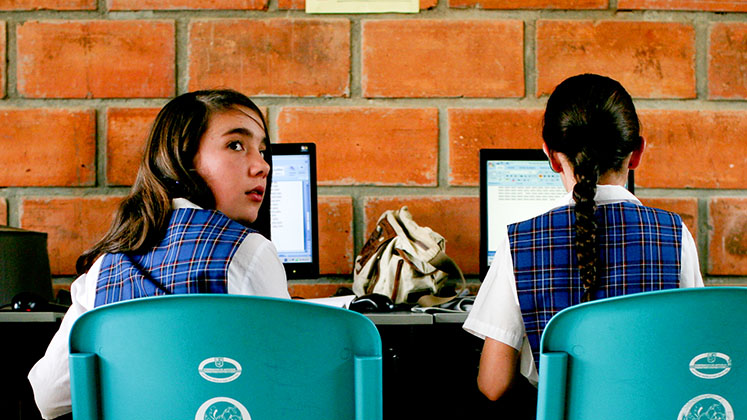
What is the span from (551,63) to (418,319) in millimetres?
936

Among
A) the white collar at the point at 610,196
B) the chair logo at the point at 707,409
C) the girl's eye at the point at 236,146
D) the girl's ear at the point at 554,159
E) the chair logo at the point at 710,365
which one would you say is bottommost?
the chair logo at the point at 707,409

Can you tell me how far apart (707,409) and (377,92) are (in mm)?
1275

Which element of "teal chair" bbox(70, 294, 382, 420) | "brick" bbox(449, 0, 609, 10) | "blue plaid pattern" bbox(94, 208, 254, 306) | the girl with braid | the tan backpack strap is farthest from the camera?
"brick" bbox(449, 0, 609, 10)

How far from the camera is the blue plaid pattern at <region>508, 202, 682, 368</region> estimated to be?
105 centimetres

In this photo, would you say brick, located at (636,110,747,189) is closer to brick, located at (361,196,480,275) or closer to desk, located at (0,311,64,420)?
brick, located at (361,196,480,275)

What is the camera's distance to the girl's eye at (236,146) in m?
1.18

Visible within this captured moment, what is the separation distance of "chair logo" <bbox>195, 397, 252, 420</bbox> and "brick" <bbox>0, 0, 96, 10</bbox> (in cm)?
151

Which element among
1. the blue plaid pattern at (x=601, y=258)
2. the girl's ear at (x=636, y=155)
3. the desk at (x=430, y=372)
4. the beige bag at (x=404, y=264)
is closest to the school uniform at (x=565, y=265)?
the blue plaid pattern at (x=601, y=258)

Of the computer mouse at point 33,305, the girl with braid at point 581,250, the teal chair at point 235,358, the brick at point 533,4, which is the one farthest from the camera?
the brick at point 533,4

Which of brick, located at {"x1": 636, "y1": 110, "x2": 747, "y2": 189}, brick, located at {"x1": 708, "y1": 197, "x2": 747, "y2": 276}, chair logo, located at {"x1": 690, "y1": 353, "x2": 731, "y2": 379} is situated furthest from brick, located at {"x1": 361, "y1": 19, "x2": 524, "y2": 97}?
chair logo, located at {"x1": 690, "y1": 353, "x2": 731, "y2": 379}

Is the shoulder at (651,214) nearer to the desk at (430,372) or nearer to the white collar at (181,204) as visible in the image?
the desk at (430,372)

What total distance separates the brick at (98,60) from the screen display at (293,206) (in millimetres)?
481

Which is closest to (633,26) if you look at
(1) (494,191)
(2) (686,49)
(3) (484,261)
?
(2) (686,49)

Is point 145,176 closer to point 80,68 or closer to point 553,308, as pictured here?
point 553,308
